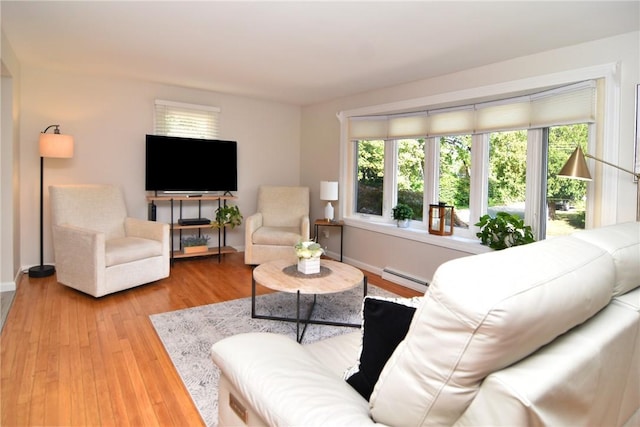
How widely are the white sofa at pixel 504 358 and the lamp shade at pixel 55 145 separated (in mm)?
3785

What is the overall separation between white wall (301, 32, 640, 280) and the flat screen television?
1259 mm

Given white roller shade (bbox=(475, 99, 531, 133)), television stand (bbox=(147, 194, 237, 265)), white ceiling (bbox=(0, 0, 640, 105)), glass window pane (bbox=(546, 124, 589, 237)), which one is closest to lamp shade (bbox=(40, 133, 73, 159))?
white ceiling (bbox=(0, 0, 640, 105))

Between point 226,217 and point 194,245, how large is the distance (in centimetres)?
55

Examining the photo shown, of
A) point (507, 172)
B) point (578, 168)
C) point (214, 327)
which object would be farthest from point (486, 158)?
point (214, 327)

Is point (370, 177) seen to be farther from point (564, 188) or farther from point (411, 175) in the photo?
point (564, 188)

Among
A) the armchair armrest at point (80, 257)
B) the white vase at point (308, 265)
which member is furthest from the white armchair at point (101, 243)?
the white vase at point (308, 265)

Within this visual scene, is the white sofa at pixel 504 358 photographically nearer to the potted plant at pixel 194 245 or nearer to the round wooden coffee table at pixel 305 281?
the round wooden coffee table at pixel 305 281

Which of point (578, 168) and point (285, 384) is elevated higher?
point (578, 168)

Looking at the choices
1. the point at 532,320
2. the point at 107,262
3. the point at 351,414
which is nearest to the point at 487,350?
the point at 532,320

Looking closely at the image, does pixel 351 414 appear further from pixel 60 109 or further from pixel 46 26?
pixel 60 109

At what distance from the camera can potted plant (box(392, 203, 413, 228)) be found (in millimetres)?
4418

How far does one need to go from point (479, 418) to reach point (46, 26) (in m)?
3.67

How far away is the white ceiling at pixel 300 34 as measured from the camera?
7.93 feet

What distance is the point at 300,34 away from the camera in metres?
2.86
